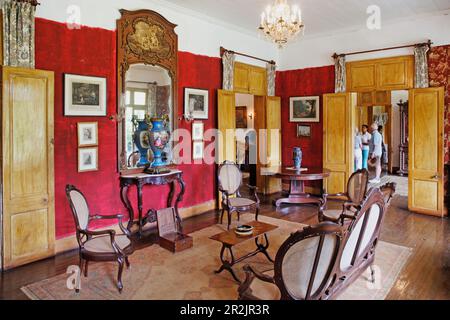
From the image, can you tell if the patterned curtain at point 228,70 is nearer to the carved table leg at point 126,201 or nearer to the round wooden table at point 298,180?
Answer: the round wooden table at point 298,180

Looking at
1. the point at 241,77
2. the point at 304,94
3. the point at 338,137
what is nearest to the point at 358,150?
the point at 338,137

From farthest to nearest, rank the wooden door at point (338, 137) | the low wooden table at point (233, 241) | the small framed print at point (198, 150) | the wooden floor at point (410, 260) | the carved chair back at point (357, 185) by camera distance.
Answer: the wooden door at point (338, 137) → the small framed print at point (198, 150) → the carved chair back at point (357, 185) → the low wooden table at point (233, 241) → the wooden floor at point (410, 260)

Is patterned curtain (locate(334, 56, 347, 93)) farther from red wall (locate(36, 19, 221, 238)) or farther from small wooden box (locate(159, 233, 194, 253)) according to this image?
small wooden box (locate(159, 233, 194, 253))

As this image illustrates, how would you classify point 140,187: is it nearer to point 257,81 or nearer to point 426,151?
point 257,81

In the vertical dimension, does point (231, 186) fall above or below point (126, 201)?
above

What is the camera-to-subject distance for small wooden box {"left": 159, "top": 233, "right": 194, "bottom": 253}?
4.52 meters

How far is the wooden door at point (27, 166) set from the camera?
13.0ft

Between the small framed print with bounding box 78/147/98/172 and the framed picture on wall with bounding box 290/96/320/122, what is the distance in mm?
5065

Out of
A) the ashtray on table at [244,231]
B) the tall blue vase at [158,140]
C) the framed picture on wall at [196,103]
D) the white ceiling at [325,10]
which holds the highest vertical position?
the white ceiling at [325,10]

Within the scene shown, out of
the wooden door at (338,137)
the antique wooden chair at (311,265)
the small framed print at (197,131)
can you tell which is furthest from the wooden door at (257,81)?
the antique wooden chair at (311,265)

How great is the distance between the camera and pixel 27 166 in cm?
414

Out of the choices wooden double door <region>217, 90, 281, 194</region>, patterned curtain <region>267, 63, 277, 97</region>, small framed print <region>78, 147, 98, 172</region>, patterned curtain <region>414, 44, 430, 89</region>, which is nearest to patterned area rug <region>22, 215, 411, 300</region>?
small framed print <region>78, 147, 98, 172</region>

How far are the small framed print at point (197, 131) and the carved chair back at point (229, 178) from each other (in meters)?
0.85

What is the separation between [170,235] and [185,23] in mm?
3737
